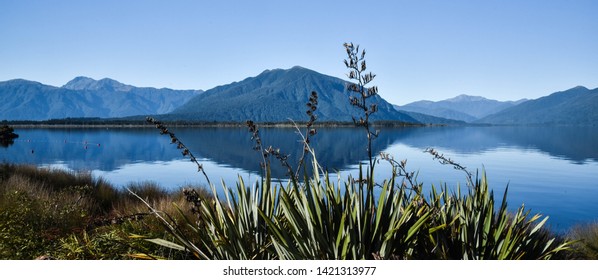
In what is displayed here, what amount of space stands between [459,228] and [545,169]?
109 ft

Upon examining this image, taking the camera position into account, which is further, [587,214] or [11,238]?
[587,214]

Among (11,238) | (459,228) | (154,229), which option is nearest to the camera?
(459,228)

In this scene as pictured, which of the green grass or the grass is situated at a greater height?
the green grass

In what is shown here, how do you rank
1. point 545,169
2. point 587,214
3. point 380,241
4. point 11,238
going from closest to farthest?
point 380,241
point 11,238
point 587,214
point 545,169

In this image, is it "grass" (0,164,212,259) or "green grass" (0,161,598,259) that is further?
"grass" (0,164,212,259)

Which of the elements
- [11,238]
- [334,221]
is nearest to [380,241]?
[334,221]

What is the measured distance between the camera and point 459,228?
12.8 ft

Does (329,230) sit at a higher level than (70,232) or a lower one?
higher

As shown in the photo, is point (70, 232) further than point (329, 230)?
Yes

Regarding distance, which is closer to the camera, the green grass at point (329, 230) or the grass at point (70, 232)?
the green grass at point (329, 230)

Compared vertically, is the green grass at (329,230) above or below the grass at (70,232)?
above
